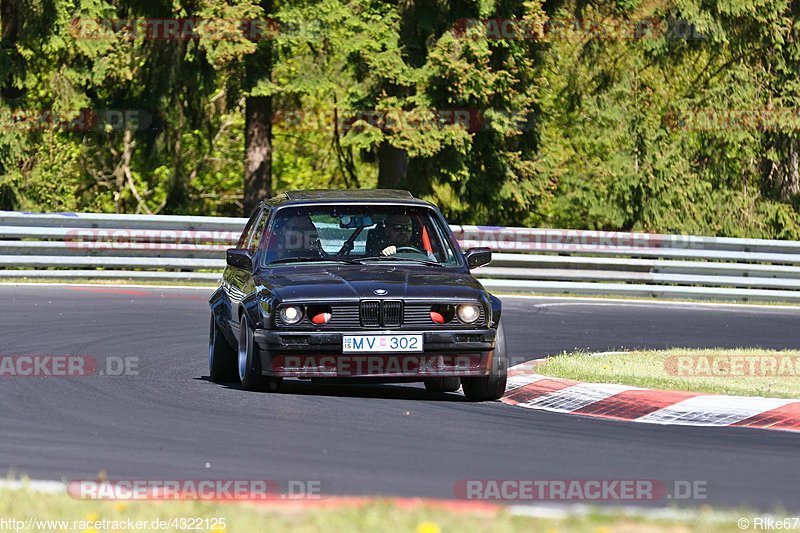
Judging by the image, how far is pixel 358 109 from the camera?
94.9 feet

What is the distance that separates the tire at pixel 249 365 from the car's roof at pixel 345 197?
1293mm

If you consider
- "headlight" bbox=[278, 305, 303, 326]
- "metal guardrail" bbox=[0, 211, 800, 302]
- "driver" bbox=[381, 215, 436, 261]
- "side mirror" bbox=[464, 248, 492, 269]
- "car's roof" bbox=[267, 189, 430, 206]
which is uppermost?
"car's roof" bbox=[267, 189, 430, 206]

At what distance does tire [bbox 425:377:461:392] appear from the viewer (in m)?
12.4

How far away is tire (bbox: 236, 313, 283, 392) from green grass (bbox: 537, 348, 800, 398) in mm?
2494

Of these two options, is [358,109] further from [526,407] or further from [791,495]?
[791,495]

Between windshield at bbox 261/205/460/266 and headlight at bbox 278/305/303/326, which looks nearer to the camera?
headlight at bbox 278/305/303/326

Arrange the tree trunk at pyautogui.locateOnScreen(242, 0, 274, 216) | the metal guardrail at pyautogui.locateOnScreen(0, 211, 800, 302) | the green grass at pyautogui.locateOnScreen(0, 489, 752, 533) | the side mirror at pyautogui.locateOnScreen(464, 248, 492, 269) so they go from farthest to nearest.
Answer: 1. the tree trunk at pyautogui.locateOnScreen(242, 0, 274, 216)
2. the metal guardrail at pyautogui.locateOnScreen(0, 211, 800, 302)
3. the side mirror at pyautogui.locateOnScreen(464, 248, 492, 269)
4. the green grass at pyautogui.locateOnScreen(0, 489, 752, 533)

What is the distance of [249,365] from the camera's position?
11.3 meters

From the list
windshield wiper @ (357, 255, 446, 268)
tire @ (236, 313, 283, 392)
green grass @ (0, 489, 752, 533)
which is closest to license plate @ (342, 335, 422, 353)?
tire @ (236, 313, 283, 392)

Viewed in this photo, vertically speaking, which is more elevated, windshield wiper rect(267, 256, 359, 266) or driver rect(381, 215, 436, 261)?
driver rect(381, 215, 436, 261)

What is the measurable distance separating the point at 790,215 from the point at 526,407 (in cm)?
2562

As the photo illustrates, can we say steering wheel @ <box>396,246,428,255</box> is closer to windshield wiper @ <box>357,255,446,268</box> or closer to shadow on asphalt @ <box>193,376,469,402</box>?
windshield wiper @ <box>357,255,446,268</box>

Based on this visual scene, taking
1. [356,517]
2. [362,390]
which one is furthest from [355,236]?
[356,517]

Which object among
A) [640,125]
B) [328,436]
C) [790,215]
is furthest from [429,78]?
[328,436]
